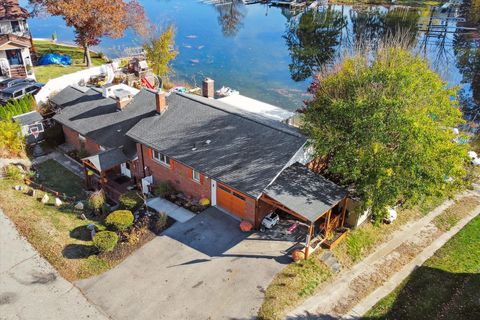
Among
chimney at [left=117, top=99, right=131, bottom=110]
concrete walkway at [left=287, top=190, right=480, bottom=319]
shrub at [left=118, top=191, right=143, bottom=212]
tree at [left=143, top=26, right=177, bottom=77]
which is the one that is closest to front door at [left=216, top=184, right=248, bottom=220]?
shrub at [left=118, top=191, right=143, bottom=212]

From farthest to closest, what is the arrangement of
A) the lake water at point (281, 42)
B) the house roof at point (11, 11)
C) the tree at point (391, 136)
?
the lake water at point (281, 42) → the house roof at point (11, 11) → the tree at point (391, 136)

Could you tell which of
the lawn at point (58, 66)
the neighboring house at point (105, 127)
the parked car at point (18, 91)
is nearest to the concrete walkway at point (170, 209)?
the neighboring house at point (105, 127)

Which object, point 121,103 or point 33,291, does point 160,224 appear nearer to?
point 33,291

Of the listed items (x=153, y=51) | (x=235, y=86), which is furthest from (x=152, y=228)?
(x=235, y=86)

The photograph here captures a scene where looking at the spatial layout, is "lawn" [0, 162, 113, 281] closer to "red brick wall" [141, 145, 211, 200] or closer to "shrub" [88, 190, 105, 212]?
"shrub" [88, 190, 105, 212]

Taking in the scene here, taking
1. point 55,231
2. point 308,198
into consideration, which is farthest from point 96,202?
point 308,198

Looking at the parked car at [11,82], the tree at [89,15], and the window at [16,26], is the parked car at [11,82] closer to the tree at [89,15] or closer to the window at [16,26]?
the tree at [89,15]

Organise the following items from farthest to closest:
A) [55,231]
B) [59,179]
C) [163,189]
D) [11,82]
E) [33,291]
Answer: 1. [11,82]
2. [59,179]
3. [163,189]
4. [55,231]
5. [33,291]

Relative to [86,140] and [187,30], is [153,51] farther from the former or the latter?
[187,30]
